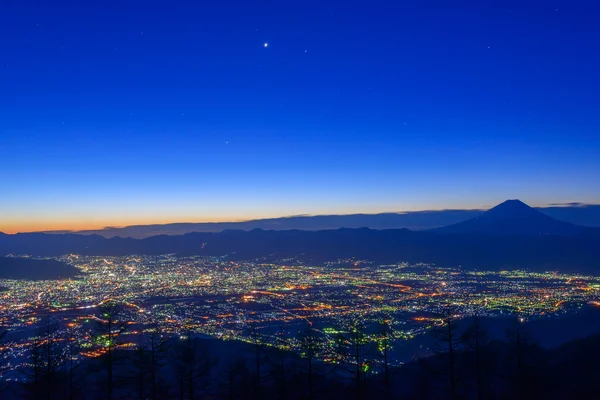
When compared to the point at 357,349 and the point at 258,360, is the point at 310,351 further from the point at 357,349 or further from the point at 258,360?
the point at 258,360

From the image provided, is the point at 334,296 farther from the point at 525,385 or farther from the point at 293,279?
the point at 525,385

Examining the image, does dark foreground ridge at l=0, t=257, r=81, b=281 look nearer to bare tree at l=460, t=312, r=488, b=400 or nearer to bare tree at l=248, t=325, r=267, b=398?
bare tree at l=248, t=325, r=267, b=398

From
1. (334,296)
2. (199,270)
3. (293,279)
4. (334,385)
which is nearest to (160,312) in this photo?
(334,296)

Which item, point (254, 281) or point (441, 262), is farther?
point (441, 262)

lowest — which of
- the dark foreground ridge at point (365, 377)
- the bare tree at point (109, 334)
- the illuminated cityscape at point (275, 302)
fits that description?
the illuminated cityscape at point (275, 302)

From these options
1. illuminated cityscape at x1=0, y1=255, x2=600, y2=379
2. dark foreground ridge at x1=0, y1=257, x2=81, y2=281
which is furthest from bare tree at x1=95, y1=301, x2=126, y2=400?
dark foreground ridge at x1=0, y1=257, x2=81, y2=281

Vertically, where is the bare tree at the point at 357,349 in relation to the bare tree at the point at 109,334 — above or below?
below

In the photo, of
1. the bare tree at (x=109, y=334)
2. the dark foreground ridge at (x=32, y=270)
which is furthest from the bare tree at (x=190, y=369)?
the dark foreground ridge at (x=32, y=270)

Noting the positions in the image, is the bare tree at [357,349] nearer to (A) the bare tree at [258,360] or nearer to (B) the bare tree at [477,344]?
(A) the bare tree at [258,360]
